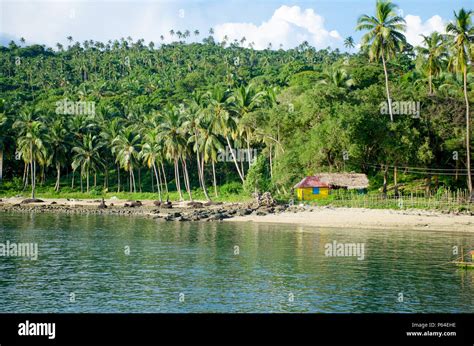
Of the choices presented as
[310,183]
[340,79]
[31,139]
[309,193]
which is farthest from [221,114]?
[31,139]

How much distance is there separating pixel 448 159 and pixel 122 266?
43212mm

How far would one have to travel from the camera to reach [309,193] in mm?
61062

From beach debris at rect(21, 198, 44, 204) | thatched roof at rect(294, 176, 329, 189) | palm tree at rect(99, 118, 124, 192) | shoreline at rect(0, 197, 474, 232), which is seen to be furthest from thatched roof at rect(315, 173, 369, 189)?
beach debris at rect(21, 198, 44, 204)

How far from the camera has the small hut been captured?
59.8 meters

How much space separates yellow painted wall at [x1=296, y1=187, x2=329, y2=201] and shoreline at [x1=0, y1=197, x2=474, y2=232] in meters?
3.48

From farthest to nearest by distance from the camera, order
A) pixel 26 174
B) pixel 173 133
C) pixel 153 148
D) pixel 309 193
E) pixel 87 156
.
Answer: pixel 26 174 < pixel 87 156 < pixel 153 148 < pixel 173 133 < pixel 309 193

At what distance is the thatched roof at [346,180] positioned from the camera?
5966cm

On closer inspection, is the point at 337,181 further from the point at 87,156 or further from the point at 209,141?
the point at 87,156

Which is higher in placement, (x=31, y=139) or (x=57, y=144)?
(x=31, y=139)

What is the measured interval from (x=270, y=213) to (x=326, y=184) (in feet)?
23.6
